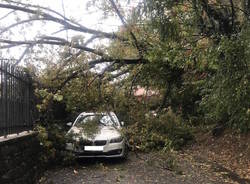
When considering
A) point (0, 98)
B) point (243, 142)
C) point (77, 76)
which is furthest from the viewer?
point (243, 142)

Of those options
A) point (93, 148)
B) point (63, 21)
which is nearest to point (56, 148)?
point (93, 148)

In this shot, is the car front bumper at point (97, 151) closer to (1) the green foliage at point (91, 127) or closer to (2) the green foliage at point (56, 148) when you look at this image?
(2) the green foliage at point (56, 148)

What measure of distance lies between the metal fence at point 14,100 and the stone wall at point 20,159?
241mm

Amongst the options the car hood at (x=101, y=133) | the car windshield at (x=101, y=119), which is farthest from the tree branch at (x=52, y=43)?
the car hood at (x=101, y=133)

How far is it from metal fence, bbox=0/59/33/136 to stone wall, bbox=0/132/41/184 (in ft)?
0.79

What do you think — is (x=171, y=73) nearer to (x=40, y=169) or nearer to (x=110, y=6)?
(x=110, y=6)

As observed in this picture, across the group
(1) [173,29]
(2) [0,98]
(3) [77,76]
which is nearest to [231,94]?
(1) [173,29]

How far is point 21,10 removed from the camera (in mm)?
11117

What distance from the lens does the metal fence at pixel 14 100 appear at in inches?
262

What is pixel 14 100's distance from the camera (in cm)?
746

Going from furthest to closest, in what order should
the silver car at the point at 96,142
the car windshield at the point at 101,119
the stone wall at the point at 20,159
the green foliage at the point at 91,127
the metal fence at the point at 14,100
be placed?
the silver car at the point at 96,142 < the green foliage at the point at 91,127 < the car windshield at the point at 101,119 < the metal fence at the point at 14,100 < the stone wall at the point at 20,159

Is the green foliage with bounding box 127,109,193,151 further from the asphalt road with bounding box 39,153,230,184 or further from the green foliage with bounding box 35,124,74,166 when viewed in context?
the green foliage with bounding box 35,124,74,166

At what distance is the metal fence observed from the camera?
6.64m

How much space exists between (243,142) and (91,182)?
7648mm
